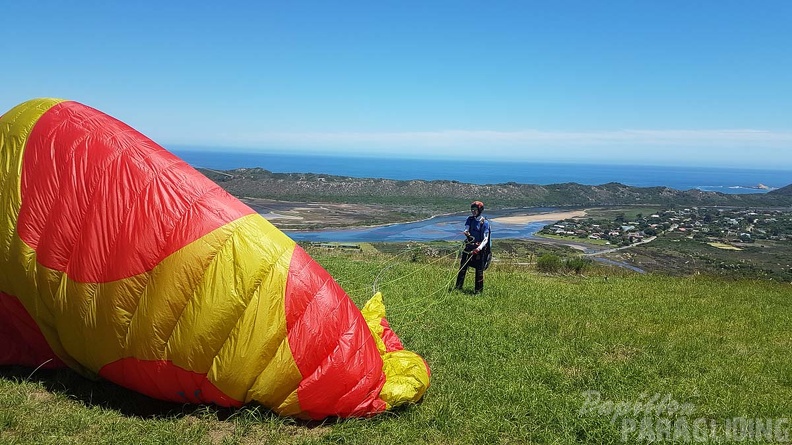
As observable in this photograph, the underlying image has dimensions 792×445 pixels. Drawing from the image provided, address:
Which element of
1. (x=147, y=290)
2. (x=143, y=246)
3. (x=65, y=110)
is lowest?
(x=147, y=290)

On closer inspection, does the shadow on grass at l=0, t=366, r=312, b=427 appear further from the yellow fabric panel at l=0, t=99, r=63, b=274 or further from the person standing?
the person standing

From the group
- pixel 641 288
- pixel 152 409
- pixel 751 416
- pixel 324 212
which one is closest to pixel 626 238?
pixel 641 288

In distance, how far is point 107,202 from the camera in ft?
16.5

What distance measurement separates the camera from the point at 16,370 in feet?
18.3

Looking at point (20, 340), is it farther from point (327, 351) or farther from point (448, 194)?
point (448, 194)

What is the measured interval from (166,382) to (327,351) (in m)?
1.60

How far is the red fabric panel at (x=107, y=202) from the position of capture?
483cm

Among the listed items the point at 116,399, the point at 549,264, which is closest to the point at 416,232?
the point at 549,264

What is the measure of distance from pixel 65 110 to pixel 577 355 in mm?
7372

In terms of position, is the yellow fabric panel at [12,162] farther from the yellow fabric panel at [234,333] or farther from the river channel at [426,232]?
the river channel at [426,232]

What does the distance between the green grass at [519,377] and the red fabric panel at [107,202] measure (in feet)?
4.62

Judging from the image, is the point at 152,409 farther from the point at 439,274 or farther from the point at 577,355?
the point at 439,274

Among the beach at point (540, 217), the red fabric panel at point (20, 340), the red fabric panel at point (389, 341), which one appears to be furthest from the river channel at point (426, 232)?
the red fabric panel at point (20, 340)

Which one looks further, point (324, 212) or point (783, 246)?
point (324, 212)
